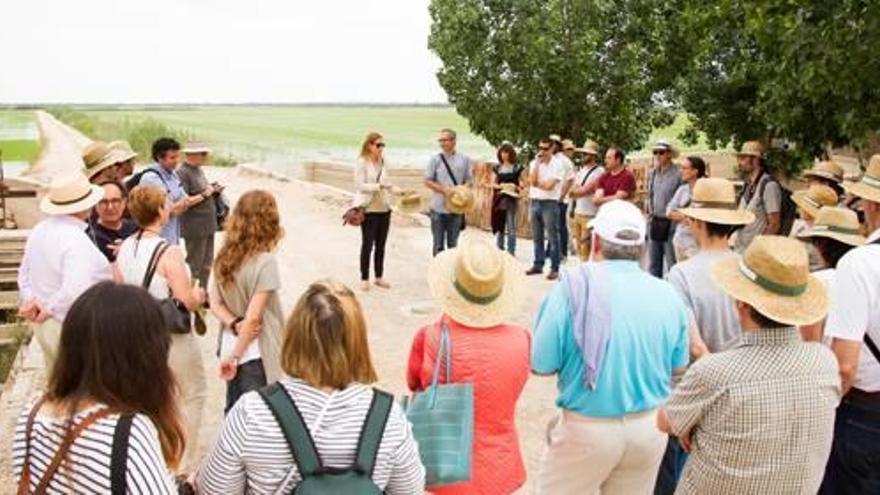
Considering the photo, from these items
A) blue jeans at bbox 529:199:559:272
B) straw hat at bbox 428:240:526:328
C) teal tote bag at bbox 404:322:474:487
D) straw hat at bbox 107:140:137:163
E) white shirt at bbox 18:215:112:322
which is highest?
straw hat at bbox 107:140:137:163

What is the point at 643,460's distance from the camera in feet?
11.8

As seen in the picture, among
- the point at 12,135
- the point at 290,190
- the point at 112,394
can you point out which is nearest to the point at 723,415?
the point at 112,394

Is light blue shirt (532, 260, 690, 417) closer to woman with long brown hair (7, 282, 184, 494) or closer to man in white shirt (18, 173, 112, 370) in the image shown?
woman with long brown hair (7, 282, 184, 494)

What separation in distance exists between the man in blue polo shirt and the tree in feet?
47.7

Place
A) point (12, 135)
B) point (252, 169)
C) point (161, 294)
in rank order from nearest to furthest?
1. point (161, 294)
2. point (252, 169)
3. point (12, 135)

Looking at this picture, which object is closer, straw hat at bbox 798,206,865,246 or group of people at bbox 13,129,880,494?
group of people at bbox 13,129,880,494

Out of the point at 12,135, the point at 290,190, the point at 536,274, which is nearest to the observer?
the point at 536,274

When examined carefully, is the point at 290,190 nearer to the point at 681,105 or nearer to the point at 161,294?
the point at 681,105

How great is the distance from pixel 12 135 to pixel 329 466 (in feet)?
217

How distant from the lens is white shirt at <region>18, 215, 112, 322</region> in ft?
15.1

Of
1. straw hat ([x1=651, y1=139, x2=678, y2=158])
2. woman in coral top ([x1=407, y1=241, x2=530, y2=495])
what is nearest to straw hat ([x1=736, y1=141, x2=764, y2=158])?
straw hat ([x1=651, y1=139, x2=678, y2=158])

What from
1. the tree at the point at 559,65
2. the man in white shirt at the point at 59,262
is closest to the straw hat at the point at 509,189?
the man in white shirt at the point at 59,262

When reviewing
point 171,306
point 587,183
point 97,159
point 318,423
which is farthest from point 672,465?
point 587,183

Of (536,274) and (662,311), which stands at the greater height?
(662,311)
